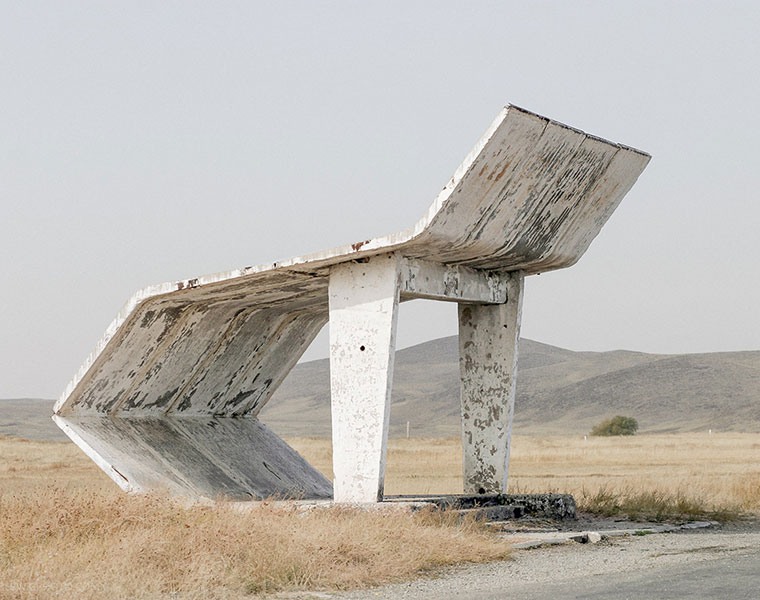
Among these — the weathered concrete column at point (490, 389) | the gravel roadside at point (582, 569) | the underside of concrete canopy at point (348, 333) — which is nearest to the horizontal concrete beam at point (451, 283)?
the underside of concrete canopy at point (348, 333)

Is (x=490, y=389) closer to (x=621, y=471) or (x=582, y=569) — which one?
(x=582, y=569)

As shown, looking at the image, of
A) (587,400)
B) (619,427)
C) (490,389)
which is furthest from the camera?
(587,400)

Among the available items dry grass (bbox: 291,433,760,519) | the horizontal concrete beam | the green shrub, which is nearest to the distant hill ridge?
the green shrub

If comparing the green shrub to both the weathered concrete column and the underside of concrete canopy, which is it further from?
the weathered concrete column

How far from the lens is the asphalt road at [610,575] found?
7.50m

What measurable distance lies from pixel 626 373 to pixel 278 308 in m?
112

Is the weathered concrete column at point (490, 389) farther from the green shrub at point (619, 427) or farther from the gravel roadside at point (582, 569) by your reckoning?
the green shrub at point (619, 427)

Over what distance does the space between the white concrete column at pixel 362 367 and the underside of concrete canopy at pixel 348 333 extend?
16 millimetres

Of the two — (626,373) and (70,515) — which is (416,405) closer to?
(626,373)

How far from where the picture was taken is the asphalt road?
7.50m

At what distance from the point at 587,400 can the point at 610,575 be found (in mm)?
109450

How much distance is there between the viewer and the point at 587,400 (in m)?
116

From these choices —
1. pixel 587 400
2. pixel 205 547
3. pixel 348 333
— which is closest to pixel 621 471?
pixel 348 333

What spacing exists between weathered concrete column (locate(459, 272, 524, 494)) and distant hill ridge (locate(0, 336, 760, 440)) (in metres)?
85.2
